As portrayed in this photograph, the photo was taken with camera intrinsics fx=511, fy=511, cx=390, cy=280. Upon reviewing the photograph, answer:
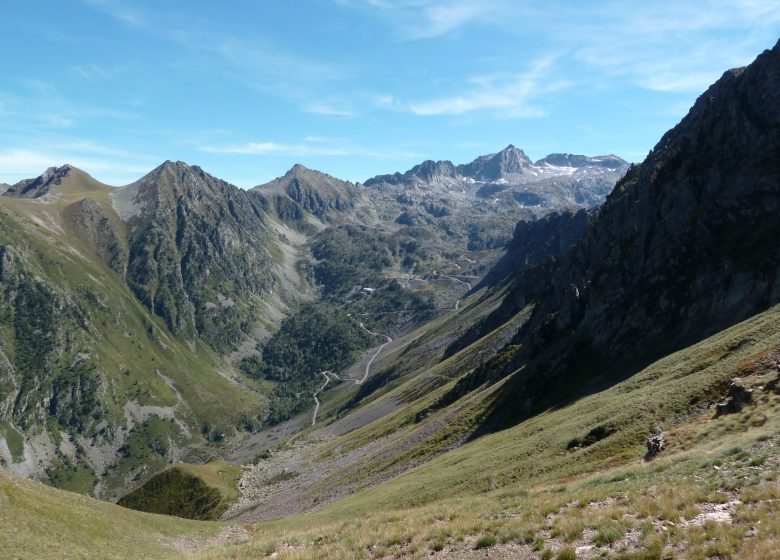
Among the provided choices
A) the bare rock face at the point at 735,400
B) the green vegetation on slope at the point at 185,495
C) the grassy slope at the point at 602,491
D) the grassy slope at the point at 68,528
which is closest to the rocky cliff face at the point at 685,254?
the grassy slope at the point at 602,491

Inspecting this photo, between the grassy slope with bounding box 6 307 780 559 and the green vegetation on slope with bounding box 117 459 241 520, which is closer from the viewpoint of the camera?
the grassy slope with bounding box 6 307 780 559

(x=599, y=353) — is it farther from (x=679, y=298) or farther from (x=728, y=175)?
(x=728, y=175)

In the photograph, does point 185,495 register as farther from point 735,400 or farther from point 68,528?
point 735,400

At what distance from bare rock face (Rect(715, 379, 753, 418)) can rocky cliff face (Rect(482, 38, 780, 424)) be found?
36152 millimetres

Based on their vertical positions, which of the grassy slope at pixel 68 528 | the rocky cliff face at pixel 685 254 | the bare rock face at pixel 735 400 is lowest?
the grassy slope at pixel 68 528

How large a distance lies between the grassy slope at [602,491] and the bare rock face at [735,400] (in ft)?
2.36

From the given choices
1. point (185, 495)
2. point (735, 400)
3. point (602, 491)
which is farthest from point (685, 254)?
point (185, 495)

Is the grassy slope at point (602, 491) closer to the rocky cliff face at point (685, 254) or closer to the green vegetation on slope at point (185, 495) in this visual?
the rocky cliff face at point (685, 254)

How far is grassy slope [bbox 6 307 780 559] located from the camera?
20.0 m

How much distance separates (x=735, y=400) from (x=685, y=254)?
66541 millimetres

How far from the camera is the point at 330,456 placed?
147 meters

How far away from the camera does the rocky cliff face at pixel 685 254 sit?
265 feet

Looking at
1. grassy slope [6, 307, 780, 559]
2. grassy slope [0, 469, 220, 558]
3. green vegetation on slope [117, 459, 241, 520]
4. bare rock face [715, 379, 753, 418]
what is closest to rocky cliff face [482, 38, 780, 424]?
grassy slope [6, 307, 780, 559]

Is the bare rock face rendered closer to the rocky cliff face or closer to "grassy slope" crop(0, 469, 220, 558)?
the rocky cliff face
